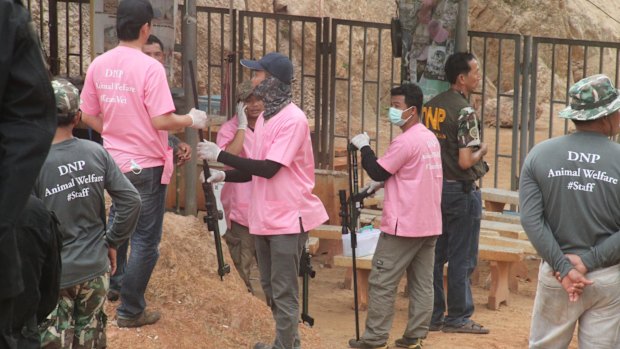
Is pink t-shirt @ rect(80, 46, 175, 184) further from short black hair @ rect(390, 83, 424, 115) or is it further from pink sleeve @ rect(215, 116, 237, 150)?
short black hair @ rect(390, 83, 424, 115)

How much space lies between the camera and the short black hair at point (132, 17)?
6641 millimetres

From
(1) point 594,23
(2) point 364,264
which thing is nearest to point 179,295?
(2) point 364,264

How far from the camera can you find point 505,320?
→ 8.95 m

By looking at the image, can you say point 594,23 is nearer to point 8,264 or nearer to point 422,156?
point 422,156

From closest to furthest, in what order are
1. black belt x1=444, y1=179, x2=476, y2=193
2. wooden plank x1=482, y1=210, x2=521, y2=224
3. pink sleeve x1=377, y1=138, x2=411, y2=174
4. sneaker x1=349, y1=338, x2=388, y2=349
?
1. pink sleeve x1=377, y1=138, x2=411, y2=174
2. sneaker x1=349, y1=338, x2=388, y2=349
3. black belt x1=444, y1=179, x2=476, y2=193
4. wooden plank x1=482, y1=210, x2=521, y2=224

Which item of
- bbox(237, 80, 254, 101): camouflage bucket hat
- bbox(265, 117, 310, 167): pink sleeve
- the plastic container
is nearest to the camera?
bbox(265, 117, 310, 167): pink sleeve

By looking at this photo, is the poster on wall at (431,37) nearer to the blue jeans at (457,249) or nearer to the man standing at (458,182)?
the man standing at (458,182)

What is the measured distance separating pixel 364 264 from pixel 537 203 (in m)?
3.48

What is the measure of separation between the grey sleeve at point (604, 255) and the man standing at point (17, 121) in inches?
115

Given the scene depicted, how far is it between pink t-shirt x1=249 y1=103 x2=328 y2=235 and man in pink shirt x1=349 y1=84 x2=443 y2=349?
0.73 m

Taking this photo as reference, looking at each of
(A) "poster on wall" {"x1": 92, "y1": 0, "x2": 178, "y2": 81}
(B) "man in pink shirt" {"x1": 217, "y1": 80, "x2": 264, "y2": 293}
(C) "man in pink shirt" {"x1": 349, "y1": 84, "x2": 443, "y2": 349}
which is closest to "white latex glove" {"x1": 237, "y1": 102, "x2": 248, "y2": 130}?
(B) "man in pink shirt" {"x1": 217, "y1": 80, "x2": 264, "y2": 293}

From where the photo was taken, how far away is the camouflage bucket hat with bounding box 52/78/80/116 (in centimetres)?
511

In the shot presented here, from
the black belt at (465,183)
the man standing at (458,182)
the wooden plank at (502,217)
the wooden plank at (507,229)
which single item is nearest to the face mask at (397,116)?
the man standing at (458,182)

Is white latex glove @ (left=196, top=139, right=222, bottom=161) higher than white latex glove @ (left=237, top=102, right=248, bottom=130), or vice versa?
white latex glove @ (left=237, top=102, right=248, bottom=130)
